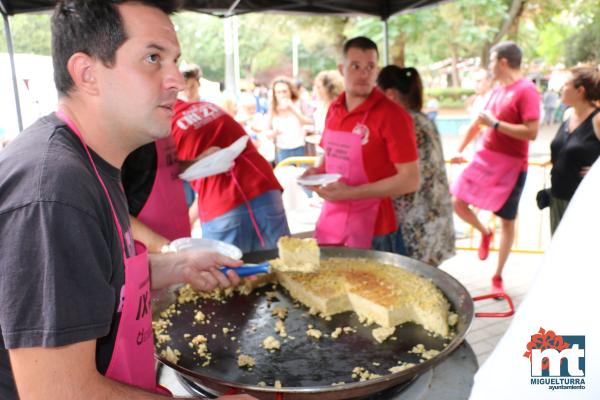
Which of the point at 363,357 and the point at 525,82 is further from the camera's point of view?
the point at 525,82

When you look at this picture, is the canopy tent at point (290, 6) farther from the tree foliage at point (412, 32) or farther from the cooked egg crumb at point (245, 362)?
the cooked egg crumb at point (245, 362)

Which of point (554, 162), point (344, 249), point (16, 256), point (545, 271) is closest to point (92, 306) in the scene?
point (16, 256)

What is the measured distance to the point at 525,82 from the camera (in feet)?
15.6

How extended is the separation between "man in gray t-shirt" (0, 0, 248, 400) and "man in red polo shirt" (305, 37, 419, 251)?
6.18 feet

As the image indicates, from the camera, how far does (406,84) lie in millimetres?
3854

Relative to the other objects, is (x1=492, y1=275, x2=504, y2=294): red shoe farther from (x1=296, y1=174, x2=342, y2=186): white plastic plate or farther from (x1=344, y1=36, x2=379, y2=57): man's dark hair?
(x1=344, y1=36, x2=379, y2=57): man's dark hair

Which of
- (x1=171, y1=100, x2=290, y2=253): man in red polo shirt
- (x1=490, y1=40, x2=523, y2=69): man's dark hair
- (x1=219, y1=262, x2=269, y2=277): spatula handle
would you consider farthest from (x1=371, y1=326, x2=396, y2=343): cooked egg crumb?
(x1=490, y1=40, x2=523, y2=69): man's dark hair

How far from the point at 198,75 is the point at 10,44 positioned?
1.97 meters

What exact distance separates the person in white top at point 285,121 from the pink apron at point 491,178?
12.2 feet

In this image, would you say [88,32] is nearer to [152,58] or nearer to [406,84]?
[152,58]

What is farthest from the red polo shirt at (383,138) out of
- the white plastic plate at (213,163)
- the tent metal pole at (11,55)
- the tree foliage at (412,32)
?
the tent metal pole at (11,55)

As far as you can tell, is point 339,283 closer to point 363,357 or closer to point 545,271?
point 363,357

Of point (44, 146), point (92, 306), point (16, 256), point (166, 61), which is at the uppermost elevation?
point (166, 61)

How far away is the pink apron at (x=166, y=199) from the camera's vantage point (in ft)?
9.46
